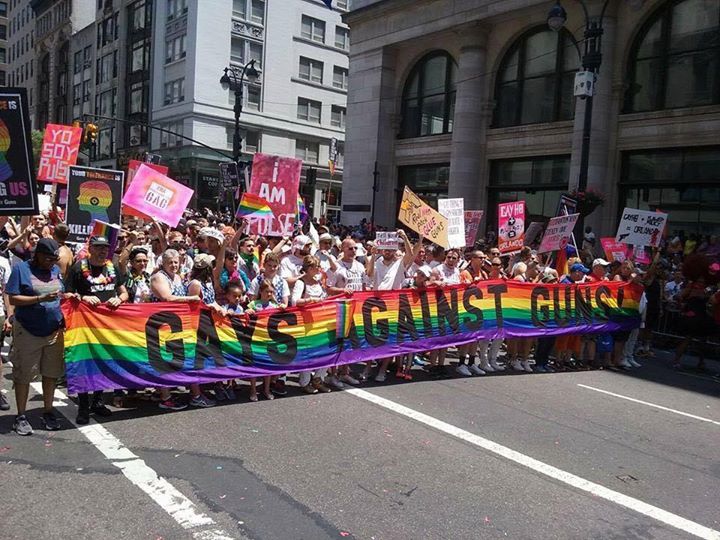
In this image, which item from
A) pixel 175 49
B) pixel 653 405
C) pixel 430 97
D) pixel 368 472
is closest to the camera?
pixel 368 472

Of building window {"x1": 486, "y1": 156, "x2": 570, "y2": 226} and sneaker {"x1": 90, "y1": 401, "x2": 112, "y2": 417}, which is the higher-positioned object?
building window {"x1": 486, "y1": 156, "x2": 570, "y2": 226}

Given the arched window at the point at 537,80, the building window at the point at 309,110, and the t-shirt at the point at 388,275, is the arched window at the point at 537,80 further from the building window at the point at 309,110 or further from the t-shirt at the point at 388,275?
the building window at the point at 309,110

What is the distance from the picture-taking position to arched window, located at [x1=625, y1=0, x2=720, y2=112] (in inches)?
742

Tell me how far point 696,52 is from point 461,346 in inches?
616

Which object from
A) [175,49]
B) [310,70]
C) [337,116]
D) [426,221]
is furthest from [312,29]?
[426,221]

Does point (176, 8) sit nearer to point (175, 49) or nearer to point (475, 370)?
point (175, 49)

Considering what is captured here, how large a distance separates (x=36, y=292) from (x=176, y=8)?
46.9 meters

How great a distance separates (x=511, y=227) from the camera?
41.1 ft

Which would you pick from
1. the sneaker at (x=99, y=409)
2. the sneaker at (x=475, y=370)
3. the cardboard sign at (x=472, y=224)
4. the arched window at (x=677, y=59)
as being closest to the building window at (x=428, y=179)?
the arched window at (x=677, y=59)

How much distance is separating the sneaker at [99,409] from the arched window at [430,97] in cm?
2312

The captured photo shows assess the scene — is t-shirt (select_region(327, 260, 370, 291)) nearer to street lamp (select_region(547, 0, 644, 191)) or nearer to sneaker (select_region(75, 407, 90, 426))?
sneaker (select_region(75, 407, 90, 426))

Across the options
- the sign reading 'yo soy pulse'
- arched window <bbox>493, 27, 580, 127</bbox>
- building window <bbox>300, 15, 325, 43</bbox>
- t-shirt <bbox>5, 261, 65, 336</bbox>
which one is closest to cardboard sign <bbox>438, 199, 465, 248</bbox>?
the sign reading 'yo soy pulse'

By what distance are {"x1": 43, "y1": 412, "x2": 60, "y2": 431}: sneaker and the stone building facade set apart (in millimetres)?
17814

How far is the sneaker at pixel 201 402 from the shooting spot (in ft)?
21.6
